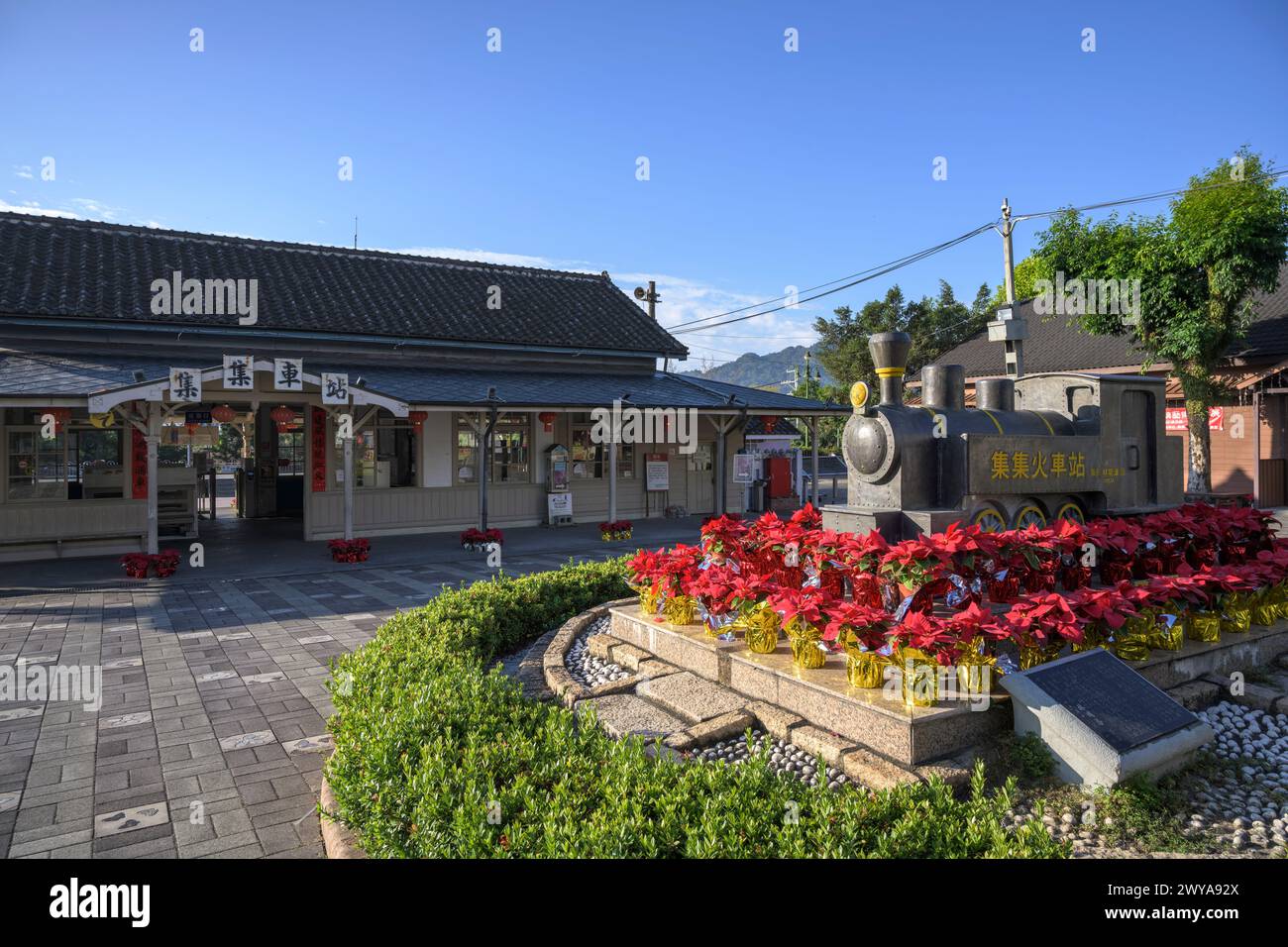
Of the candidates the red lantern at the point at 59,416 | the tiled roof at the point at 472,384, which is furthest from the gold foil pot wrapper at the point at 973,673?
the red lantern at the point at 59,416

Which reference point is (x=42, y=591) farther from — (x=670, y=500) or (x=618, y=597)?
(x=670, y=500)

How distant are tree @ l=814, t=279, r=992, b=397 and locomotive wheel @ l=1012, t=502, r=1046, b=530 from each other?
27847mm

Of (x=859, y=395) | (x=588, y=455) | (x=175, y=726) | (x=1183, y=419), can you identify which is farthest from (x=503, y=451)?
(x=1183, y=419)

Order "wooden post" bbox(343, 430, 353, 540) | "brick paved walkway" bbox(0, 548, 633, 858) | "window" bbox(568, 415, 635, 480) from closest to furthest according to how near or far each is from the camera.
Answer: "brick paved walkway" bbox(0, 548, 633, 858) < "wooden post" bbox(343, 430, 353, 540) < "window" bbox(568, 415, 635, 480)

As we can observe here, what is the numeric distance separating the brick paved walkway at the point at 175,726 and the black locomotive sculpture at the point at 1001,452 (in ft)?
16.8

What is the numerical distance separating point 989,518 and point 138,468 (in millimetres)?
14089

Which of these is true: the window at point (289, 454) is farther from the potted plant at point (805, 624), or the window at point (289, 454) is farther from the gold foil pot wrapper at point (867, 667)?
the gold foil pot wrapper at point (867, 667)

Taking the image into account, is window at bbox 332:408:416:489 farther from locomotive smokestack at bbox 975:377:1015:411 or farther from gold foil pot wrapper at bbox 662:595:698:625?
locomotive smokestack at bbox 975:377:1015:411

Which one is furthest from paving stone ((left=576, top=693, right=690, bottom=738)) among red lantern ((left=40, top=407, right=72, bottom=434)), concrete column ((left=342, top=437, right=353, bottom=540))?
red lantern ((left=40, top=407, right=72, bottom=434))

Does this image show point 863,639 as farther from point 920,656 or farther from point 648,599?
point 648,599

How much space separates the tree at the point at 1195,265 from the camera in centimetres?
1591

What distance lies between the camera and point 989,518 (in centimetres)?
771

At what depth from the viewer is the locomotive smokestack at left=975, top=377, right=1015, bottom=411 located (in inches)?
349

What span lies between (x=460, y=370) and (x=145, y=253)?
7.30m
